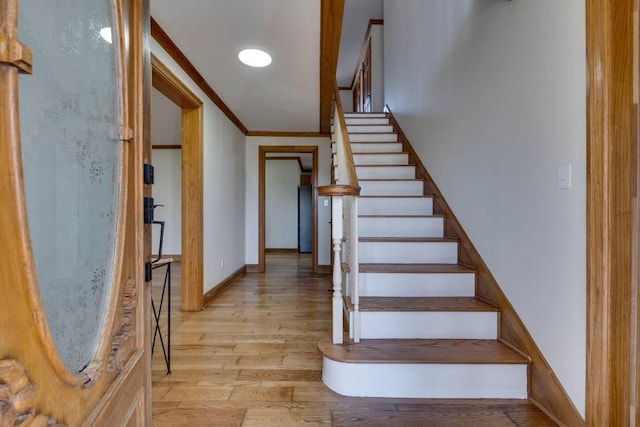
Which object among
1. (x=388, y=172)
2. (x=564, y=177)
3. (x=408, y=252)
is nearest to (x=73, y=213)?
(x=564, y=177)

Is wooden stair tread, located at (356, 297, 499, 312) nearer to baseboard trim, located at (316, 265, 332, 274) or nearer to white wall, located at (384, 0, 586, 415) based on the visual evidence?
white wall, located at (384, 0, 586, 415)

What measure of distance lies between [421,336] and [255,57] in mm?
2609

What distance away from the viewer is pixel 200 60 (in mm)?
2736

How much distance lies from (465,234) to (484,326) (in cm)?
77

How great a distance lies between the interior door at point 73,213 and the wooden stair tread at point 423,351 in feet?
3.57

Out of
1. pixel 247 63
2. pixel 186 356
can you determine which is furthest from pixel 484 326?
pixel 247 63

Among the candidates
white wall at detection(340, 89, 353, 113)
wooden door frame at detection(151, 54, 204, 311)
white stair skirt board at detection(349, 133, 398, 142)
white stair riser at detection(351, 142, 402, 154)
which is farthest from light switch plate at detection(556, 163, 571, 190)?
white wall at detection(340, 89, 353, 113)

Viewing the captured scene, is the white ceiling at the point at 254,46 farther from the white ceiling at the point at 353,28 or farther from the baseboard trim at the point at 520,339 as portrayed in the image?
the white ceiling at the point at 353,28

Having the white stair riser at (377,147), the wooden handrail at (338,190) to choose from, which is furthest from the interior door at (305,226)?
the wooden handrail at (338,190)

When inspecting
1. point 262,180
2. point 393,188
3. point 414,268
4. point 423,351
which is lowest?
point 423,351

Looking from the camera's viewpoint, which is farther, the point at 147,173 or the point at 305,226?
the point at 305,226

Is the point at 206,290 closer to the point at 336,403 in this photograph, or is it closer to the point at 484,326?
Answer: the point at 336,403

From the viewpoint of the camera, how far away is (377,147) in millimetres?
4035

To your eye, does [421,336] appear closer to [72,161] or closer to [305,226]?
[72,161]
